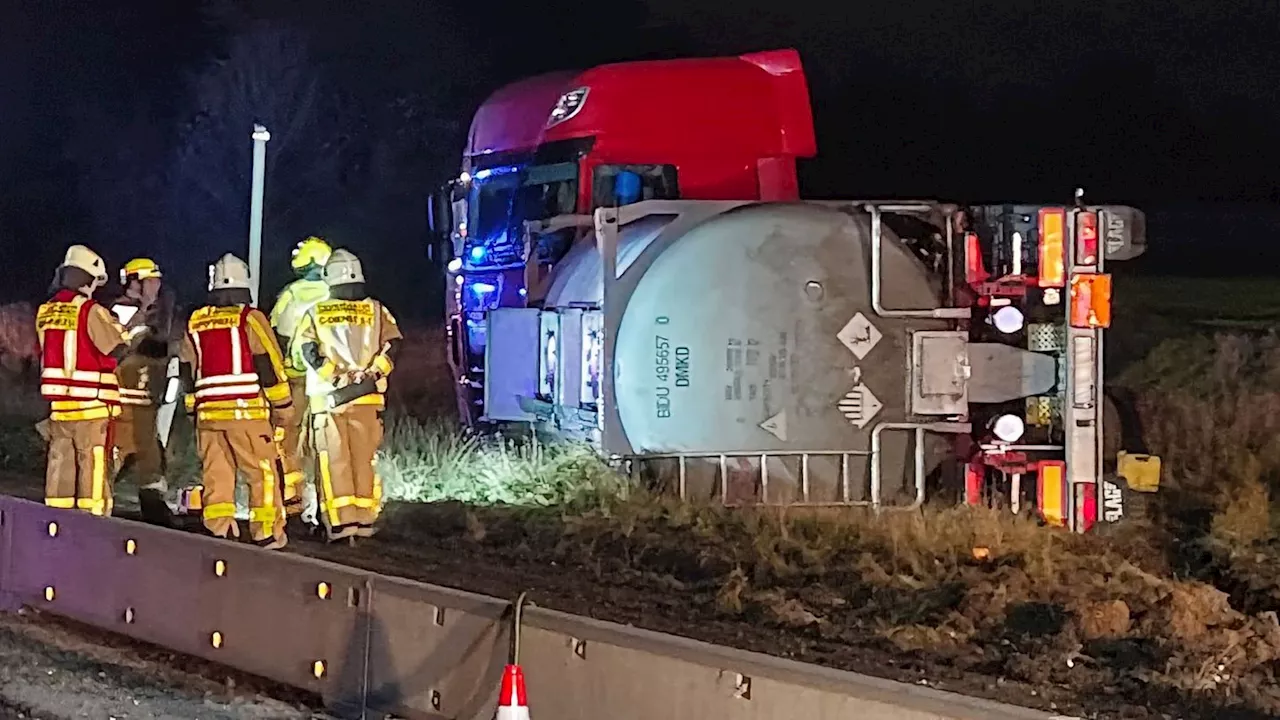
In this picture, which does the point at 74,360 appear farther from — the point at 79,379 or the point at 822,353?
the point at 822,353

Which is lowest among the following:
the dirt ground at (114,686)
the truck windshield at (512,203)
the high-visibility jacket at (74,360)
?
the dirt ground at (114,686)

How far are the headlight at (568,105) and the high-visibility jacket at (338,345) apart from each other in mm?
3904

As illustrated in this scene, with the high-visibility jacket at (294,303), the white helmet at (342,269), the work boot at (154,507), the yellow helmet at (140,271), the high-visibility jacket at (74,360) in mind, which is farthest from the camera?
the work boot at (154,507)

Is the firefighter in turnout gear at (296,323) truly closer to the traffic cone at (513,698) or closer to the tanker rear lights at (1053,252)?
the tanker rear lights at (1053,252)

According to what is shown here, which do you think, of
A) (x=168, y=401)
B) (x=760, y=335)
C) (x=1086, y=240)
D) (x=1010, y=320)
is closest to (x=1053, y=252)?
(x=1086, y=240)

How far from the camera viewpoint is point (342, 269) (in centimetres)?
917

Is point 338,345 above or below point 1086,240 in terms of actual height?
below

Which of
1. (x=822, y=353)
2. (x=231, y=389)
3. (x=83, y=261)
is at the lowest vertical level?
(x=231, y=389)

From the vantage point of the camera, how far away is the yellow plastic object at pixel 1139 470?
991cm

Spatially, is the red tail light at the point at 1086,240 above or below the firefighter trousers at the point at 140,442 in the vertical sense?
above

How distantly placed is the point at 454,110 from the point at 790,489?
2832 centimetres

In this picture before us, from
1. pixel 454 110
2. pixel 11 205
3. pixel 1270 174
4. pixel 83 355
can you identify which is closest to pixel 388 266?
pixel 454 110

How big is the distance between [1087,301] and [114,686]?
6.03 meters

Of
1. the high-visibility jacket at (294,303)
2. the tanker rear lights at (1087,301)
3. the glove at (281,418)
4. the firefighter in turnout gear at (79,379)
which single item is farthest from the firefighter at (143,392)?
the tanker rear lights at (1087,301)
